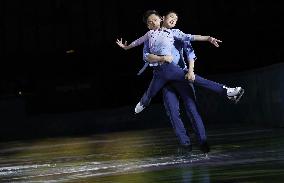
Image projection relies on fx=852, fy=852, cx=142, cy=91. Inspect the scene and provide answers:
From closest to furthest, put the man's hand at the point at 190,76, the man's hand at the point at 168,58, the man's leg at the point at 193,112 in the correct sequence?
the man's hand at the point at 190,76 < the man's hand at the point at 168,58 < the man's leg at the point at 193,112

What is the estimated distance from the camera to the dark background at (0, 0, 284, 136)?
23.1 meters

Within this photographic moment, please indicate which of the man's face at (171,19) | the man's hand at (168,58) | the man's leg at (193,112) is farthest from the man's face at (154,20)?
the man's leg at (193,112)

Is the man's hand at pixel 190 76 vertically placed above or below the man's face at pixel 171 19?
below

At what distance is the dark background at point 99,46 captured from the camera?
908 inches

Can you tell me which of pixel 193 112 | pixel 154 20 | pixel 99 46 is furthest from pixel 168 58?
pixel 99 46

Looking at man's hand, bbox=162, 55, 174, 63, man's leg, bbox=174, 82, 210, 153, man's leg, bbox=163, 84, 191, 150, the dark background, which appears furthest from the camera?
the dark background

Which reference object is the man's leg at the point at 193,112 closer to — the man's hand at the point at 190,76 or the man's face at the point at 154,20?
the man's hand at the point at 190,76

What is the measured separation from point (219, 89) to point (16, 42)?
15.7m

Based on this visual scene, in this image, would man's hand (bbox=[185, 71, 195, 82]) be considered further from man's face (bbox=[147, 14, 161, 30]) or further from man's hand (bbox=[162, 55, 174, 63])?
man's face (bbox=[147, 14, 161, 30])

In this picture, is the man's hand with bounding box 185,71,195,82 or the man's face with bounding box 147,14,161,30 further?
the man's face with bounding box 147,14,161,30

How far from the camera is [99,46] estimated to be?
24969mm

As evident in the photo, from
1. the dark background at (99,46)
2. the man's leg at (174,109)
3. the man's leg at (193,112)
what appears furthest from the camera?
the dark background at (99,46)

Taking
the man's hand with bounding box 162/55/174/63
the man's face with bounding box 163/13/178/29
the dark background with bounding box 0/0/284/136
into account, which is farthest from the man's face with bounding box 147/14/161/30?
the dark background with bounding box 0/0/284/136

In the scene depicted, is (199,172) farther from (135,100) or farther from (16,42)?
(16,42)
